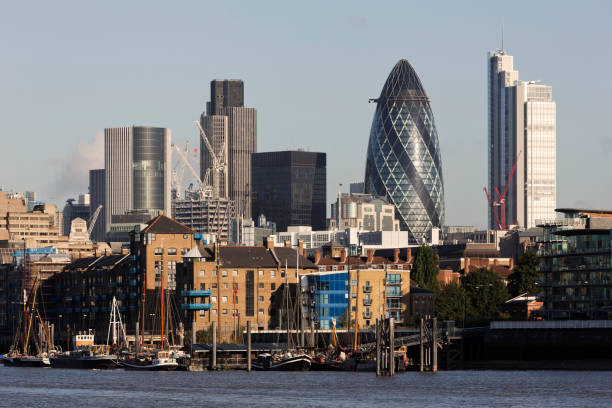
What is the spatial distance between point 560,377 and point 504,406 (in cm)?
3251

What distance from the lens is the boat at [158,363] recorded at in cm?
17975

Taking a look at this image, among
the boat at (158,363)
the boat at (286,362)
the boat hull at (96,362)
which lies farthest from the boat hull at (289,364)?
the boat hull at (96,362)

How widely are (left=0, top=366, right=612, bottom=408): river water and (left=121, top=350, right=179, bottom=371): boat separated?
10.9 meters

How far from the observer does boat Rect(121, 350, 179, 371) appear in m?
180

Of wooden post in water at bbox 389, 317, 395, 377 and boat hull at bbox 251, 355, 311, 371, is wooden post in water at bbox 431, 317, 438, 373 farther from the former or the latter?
boat hull at bbox 251, 355, 311, 371

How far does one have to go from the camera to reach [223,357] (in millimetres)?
181125

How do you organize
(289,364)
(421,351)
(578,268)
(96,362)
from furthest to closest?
(96,362)
(578,268)
(289,364)
(421,351)

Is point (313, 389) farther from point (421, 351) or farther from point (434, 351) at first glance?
point (421, 351)

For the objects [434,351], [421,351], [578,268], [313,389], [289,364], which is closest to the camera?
[313,389]

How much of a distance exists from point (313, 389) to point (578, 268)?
52.4 meters

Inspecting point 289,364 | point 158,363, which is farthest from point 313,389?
point 158,363

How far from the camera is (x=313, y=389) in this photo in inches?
5433

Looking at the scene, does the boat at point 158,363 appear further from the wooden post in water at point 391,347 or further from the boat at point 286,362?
the wooden post in water at point 391,347

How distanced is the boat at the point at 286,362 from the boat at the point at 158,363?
40.3 ft
